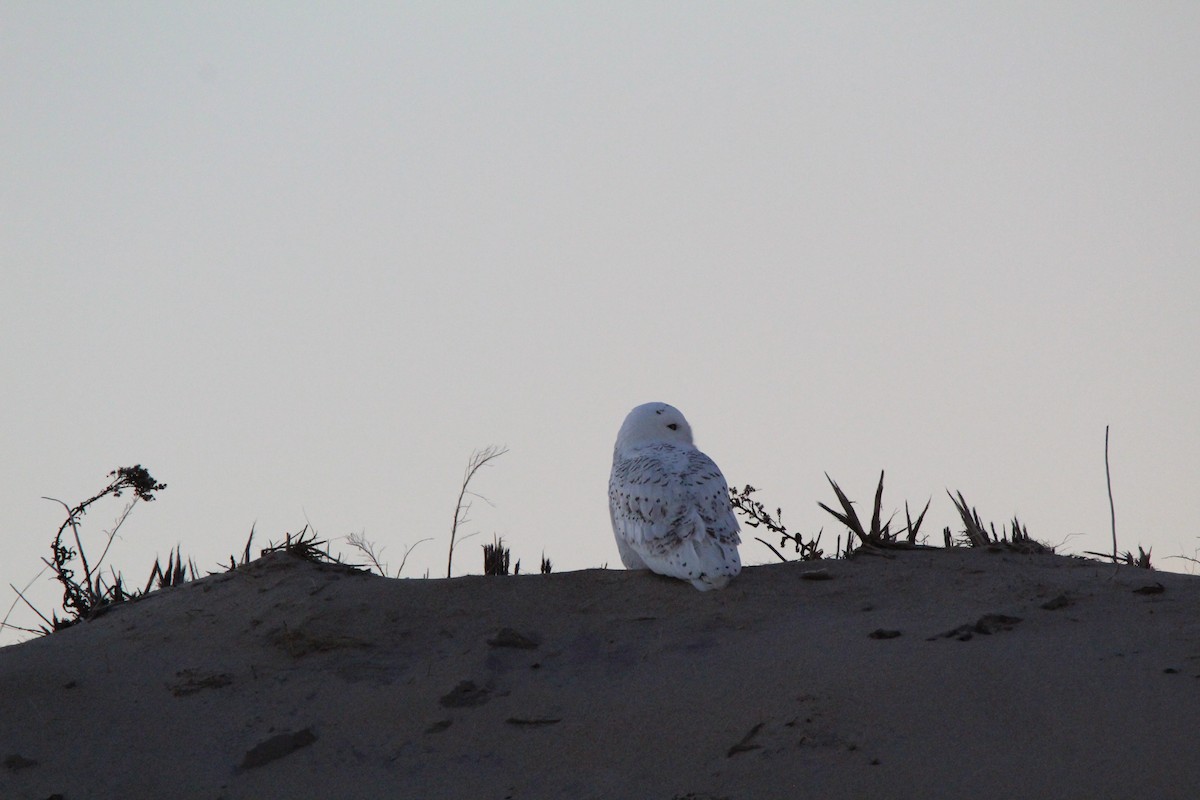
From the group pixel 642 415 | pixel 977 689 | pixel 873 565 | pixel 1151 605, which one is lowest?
pixel 977 689

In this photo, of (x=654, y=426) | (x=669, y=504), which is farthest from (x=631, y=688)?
(x=654, y=426)

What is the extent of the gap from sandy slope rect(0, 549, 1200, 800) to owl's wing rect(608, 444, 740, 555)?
238 millimetres

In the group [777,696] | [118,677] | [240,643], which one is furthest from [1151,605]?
[118,677]

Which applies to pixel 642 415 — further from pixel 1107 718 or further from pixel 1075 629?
pixel 1107 718

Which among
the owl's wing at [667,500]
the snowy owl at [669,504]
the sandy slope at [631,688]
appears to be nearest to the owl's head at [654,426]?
the snowy owl at [669,504]

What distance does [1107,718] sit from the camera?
11.7 ft

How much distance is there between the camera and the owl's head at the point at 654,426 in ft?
22.0

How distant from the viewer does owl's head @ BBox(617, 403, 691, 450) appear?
6.71 meters

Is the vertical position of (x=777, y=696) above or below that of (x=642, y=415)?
below

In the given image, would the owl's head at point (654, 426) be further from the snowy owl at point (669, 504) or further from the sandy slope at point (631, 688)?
the sandy slope at point (631, 688)

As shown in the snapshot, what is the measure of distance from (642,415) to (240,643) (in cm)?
276

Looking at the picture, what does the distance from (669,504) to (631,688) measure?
62.7 inches

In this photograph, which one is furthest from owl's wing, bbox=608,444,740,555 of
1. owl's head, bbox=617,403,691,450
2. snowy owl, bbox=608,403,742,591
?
owl's head, bbox=617,403,691,450

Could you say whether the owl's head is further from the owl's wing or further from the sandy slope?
the sandy slope
